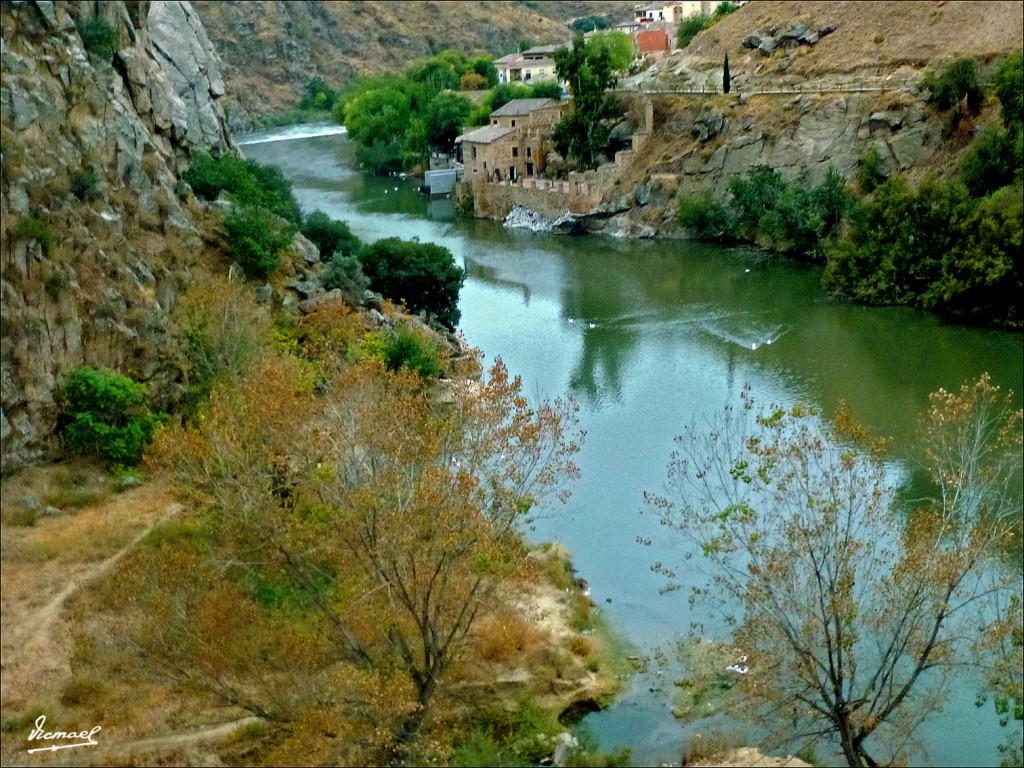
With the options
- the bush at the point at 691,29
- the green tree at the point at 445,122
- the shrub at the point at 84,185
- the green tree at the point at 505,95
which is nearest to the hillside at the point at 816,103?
the bush at the point at 691,29

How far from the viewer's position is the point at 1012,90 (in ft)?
135

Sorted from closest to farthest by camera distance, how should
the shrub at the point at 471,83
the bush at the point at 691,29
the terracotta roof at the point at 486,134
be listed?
the terracotta roof at the point at 486,134
the bush at the point at 691,29
the shrub at the point at 471,83

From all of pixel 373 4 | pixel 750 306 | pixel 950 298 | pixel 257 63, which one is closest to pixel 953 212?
pixel 950 298

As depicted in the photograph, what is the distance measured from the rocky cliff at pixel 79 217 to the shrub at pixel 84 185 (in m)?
0.03

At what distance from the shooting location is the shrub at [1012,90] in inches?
1612

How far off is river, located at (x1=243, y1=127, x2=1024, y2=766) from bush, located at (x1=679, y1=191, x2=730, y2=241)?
1.24m

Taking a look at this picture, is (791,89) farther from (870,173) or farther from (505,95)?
(505,95)

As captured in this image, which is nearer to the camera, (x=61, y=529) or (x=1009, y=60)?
(x=61, y=529)

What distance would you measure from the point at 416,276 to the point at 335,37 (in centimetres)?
7668

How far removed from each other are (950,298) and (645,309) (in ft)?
30.3

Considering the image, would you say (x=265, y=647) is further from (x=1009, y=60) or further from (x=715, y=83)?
(x=715, y=83)

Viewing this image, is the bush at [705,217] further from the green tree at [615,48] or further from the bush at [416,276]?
the bush at [416,276]

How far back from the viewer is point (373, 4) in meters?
110

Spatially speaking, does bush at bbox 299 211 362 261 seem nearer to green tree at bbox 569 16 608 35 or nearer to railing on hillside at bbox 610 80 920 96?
railing on hillside at bbox 610 80 920 96
